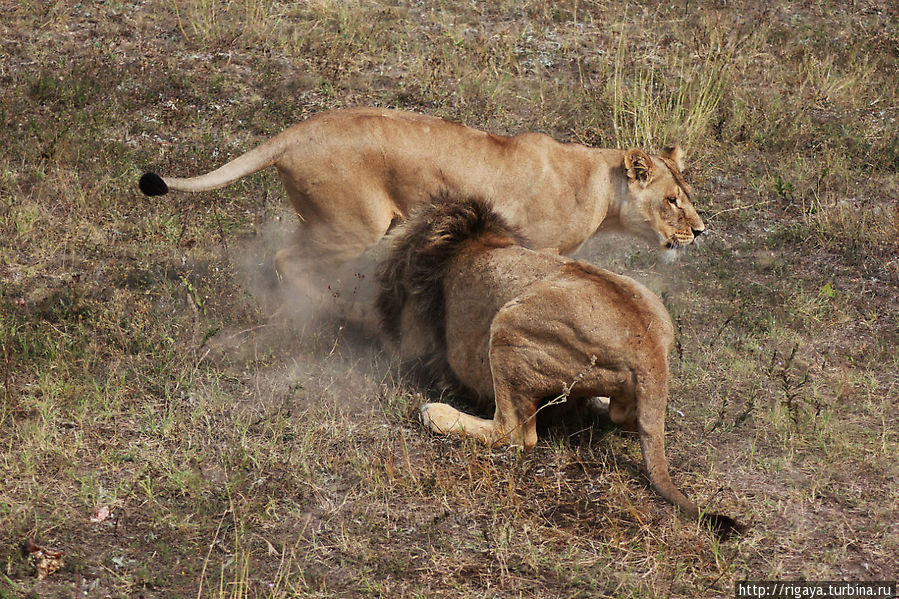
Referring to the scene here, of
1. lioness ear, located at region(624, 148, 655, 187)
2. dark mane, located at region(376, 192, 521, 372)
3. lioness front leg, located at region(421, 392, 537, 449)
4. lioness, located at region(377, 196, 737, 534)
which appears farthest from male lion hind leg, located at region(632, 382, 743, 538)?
lioness ear, located at region(624, 148, 655, 187)

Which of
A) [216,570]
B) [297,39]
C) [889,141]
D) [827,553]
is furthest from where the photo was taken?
[297,39]

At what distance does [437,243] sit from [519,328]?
78cm

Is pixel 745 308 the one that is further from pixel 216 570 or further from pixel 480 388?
pixel 216 570

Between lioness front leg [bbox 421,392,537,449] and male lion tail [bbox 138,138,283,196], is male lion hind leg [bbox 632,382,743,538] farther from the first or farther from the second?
male lion tail [bbox 138,138,283,196]

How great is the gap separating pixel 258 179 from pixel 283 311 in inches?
74.8

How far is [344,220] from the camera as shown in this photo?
5.53 metres

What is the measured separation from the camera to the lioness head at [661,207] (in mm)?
6117

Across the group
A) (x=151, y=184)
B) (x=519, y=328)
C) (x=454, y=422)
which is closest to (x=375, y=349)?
(x=454, y=422)

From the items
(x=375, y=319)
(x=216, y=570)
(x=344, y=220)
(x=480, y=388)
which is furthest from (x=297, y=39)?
(x=216, y=570)

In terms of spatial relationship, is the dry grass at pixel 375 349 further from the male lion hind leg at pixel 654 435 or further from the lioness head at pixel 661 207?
the lioness head at pixel 661 207

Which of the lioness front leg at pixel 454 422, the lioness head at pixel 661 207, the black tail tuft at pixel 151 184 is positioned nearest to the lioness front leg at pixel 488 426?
the lioness front leg at pixel 454 422

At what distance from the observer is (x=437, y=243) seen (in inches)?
186

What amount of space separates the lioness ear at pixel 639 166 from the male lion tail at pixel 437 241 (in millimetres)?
1447

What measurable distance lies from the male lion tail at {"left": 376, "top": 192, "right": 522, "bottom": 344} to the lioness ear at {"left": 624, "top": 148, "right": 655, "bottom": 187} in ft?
4.75
